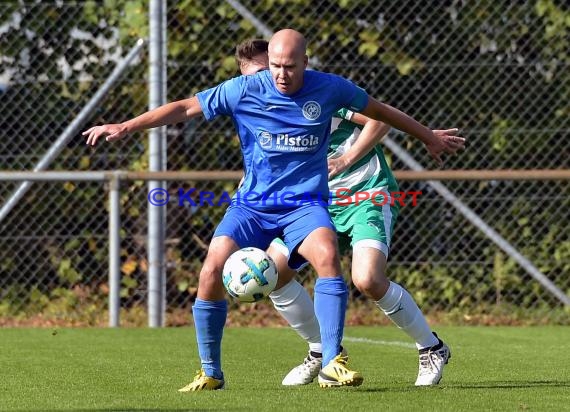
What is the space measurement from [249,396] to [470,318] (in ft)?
17.2

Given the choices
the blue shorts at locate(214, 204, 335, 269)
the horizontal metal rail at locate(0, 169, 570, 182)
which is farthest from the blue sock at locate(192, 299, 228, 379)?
the horizontal metal rail at locate(0, 169, 570, 182)

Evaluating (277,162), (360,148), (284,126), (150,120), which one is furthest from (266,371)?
(150,120)

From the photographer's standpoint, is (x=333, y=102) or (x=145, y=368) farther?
(x=145, y=368)

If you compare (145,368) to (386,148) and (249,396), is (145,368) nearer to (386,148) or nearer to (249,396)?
(249,396)

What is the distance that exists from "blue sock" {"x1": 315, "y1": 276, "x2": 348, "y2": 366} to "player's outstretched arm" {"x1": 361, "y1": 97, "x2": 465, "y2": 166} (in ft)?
2.65

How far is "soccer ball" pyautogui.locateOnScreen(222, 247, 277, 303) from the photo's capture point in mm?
5441

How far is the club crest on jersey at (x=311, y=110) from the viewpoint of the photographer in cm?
568

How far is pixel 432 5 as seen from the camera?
10.3m

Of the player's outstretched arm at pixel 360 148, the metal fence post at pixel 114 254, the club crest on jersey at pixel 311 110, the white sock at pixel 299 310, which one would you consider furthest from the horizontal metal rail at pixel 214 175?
the club crest on jersey at pixel 311 110

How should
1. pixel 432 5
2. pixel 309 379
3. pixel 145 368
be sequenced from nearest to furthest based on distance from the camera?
pixel 309 379 < pixel 145 368 < pixel 432 5

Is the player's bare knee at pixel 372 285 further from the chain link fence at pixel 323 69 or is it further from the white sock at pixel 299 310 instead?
the chain link fence at pixel 323 69

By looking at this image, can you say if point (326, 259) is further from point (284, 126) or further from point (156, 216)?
point (156, 216)

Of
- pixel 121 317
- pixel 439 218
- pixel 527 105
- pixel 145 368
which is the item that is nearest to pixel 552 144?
pixel 527 105

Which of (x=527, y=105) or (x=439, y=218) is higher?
(x=527, y=105)
